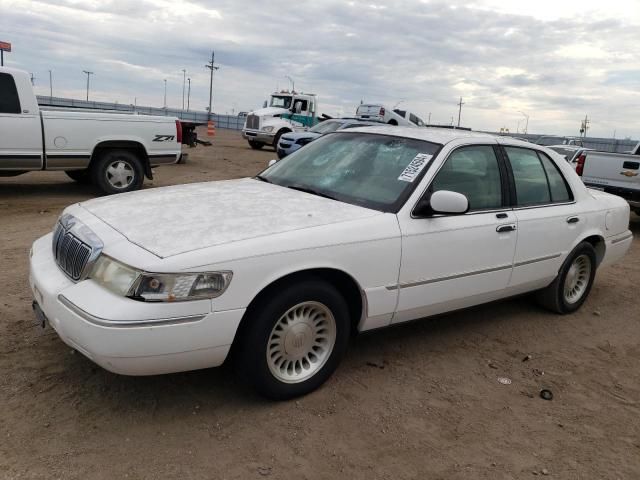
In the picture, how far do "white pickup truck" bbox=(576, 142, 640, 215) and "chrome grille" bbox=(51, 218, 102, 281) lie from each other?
9532mm

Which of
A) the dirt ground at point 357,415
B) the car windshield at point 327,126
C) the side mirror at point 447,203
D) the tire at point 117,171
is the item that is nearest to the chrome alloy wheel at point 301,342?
the dirt ground at point 357,415

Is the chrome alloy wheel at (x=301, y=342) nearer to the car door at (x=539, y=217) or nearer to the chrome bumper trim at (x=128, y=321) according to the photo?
the chrome bumper trim at (x=128, y=321)

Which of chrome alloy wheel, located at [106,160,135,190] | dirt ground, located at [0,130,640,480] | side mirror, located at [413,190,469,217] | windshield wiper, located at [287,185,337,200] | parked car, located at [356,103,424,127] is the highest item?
parked car, located at [356,103,424,127]

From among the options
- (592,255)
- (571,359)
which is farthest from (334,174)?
(592,255)

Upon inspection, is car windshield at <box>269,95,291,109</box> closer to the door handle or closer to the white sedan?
the white sedan

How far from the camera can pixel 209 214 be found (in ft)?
11.0

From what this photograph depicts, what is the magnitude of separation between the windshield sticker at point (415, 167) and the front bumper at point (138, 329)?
1.57 m

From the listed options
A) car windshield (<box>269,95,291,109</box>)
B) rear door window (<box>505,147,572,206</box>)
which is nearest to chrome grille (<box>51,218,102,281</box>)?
rear door window (<box>505,147,572,206</box>)

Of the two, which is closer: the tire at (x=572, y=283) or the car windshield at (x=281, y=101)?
the tire at (x=572, y=283)

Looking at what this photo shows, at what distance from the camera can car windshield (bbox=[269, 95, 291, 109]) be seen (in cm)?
2458

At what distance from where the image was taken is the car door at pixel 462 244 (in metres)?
3.66

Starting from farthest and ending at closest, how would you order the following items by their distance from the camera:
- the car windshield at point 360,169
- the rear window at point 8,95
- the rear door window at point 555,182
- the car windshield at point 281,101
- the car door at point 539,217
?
Result: the car windshield at point 281,101, the rear window at point 8,95, the rear door window at point 555,182, the car door at point 539,217, the car windshield at point 360,169

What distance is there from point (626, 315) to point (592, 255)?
76 cm

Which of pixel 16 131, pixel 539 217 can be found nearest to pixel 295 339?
pixel 539 217
